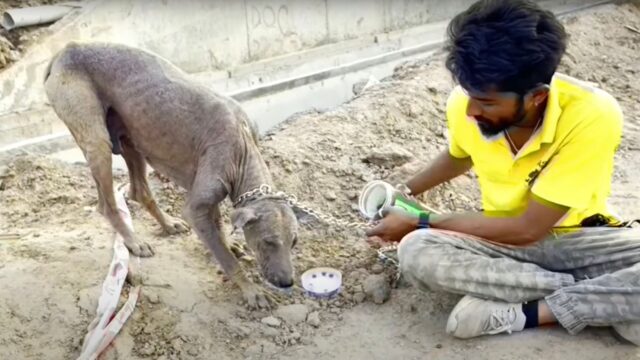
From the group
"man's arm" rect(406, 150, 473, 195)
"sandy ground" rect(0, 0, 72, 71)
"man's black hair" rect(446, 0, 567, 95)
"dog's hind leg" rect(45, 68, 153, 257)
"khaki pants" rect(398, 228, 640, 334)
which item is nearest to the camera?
"man's black hair" rect(446, 0, 567, 95)

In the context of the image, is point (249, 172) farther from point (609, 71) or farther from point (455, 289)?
point (609, 71)

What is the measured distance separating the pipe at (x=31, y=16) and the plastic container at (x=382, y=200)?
416 centimetres

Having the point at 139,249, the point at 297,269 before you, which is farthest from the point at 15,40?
the point at 297,269

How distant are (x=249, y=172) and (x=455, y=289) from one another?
1.39 metres

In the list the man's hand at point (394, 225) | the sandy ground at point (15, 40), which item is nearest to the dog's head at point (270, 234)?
the man's hand at point (394, 225)

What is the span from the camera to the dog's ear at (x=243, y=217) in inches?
158

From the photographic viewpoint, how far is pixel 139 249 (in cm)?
444

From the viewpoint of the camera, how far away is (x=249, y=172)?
4.30 meters

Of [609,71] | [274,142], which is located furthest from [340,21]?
[274,142]

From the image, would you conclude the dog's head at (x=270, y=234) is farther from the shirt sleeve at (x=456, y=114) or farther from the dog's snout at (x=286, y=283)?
the shirt sleeve at (x=456, y=114)

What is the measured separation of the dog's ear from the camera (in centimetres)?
402

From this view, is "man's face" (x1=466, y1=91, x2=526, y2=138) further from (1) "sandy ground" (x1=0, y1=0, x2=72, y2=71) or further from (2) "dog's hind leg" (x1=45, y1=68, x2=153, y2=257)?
(1) "sandy ground" (x1=0, y1=0, x2=72, y2=71)

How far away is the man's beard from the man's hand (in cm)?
57

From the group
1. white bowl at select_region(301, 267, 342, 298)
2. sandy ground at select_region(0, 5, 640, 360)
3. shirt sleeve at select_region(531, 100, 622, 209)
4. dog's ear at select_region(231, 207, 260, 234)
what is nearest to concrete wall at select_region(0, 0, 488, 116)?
sandy ground at select_region(0, 5, 640, 360)
